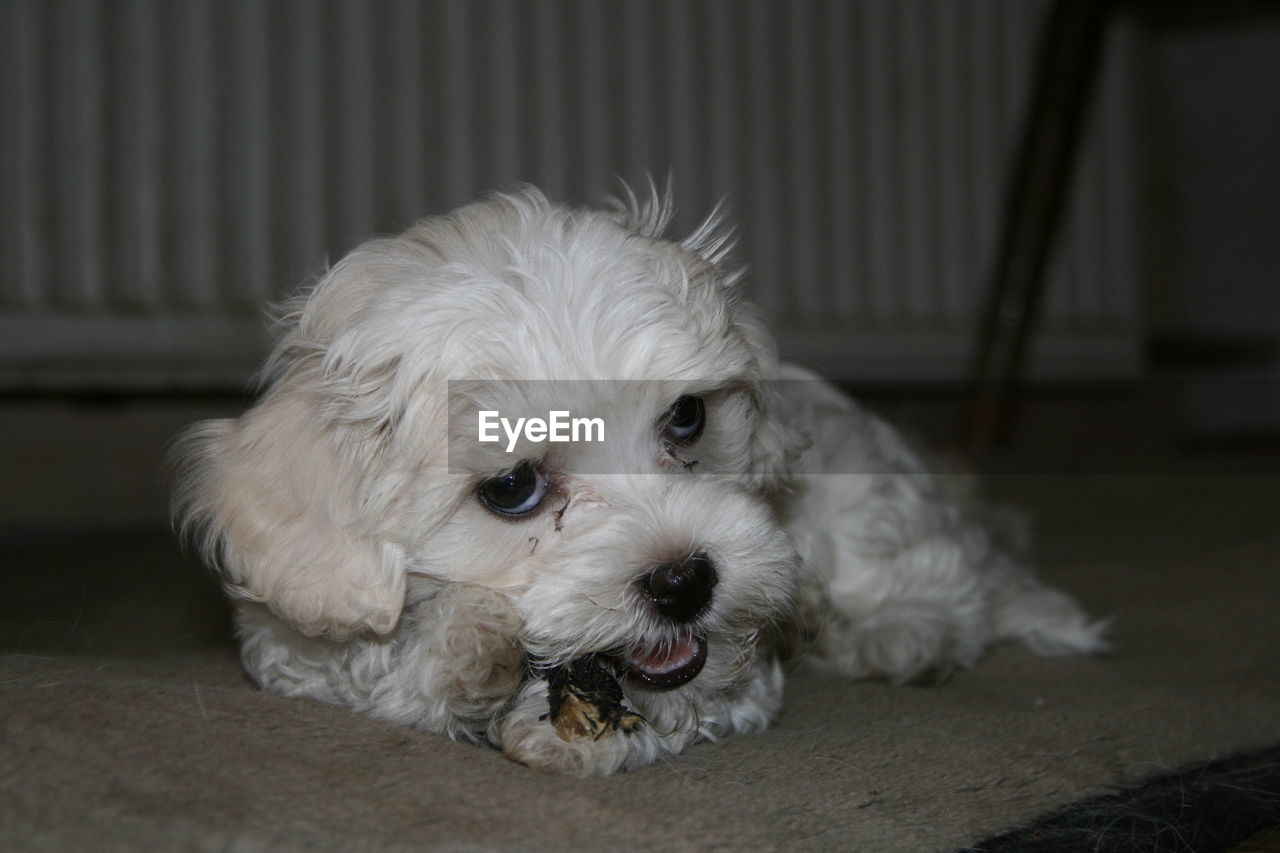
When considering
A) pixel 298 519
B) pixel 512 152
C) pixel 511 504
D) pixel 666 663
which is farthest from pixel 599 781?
pixel 512 152

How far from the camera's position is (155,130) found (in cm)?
317

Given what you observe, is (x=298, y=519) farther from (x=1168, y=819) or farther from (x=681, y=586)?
(x=1168, y=819)

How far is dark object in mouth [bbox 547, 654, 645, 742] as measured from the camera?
117cm

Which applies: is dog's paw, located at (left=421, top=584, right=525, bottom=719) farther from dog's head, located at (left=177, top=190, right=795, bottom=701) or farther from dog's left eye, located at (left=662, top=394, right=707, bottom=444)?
dog's left eye, located at (left=662, top=394, right=707, bottom=444)

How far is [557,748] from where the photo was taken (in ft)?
3.75

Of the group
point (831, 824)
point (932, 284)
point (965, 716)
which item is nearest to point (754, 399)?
point (965, 716)

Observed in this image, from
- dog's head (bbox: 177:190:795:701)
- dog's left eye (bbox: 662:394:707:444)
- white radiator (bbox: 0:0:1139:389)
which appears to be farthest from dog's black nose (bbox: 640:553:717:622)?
white radiator (bbox: 0:0:1139:389)

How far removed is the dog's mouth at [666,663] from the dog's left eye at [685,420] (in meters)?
0.27

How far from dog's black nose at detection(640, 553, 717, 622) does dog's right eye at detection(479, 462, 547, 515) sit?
178 millimetres

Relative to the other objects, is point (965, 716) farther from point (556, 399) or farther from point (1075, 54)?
point (1075, 54)

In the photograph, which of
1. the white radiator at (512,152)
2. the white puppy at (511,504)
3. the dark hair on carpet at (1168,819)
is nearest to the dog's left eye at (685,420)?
the white puppy at (511,504)

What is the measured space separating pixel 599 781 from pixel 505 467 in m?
0.35

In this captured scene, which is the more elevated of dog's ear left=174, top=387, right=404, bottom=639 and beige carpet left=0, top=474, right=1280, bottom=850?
dog's ear left=174, top=387, right=404, bottom=639

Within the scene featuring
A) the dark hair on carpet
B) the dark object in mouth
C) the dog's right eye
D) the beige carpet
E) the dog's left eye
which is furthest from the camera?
the dog's left eye
